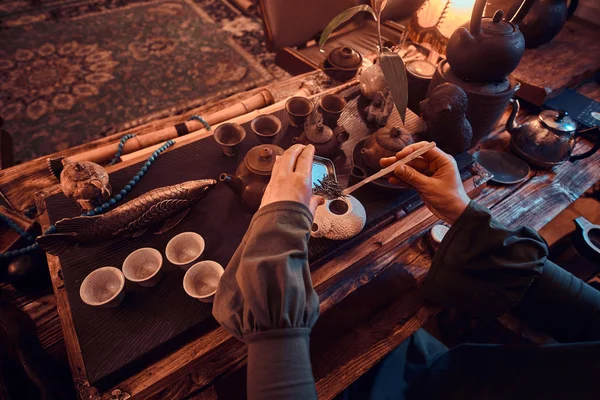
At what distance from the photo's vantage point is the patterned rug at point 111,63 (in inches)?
99.0

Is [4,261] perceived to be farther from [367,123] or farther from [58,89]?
[58,89]

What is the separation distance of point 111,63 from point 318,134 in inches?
99.0

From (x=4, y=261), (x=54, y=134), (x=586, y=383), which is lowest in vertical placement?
(x=54, y=134)

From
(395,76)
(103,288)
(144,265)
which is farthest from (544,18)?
(103,288)

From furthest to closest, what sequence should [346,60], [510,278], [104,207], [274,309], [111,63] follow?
1. [111,63]
2. [346,60]
3. [104,207]
4. [510,278]
5. [274,309]

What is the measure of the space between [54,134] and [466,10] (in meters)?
2.65

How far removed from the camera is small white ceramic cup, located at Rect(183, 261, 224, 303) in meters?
1.03

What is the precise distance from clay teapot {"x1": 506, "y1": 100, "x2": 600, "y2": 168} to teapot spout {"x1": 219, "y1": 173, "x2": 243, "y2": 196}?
4.43 ft

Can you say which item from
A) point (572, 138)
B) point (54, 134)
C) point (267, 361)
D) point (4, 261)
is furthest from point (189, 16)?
point (267, 361)

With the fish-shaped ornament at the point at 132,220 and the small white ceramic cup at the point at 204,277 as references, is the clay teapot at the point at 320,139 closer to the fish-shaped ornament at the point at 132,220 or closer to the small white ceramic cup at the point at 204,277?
the fish-shaped ornament at the point at 132,220

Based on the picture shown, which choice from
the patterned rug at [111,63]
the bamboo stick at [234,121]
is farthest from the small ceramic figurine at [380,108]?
the patterned rug at [111,63]

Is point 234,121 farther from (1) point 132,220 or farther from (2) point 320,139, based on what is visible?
(1) point 132,220

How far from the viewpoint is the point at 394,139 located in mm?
1244

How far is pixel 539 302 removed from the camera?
3.44ft
